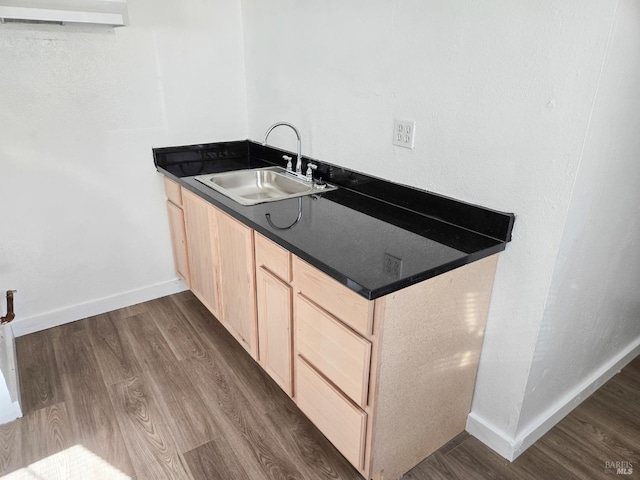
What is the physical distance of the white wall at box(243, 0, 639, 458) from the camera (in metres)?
1.25

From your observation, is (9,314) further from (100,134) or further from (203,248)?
(100,134)

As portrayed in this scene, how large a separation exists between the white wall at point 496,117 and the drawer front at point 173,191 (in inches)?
35.8

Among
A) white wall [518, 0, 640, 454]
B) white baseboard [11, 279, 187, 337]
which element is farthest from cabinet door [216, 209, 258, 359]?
white wall [518, 0, 640, 454]

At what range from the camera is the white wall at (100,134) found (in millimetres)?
2166

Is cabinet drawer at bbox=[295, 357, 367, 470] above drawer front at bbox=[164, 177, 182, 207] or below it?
below

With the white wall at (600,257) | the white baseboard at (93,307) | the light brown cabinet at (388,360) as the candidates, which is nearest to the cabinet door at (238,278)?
the light brown cabinet at (388,360)

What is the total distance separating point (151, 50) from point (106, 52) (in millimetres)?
228

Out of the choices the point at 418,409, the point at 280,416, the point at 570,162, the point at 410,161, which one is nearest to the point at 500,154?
the point at 570,162

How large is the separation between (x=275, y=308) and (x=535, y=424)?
1132 mm

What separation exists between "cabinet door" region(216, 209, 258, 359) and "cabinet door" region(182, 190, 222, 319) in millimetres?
71

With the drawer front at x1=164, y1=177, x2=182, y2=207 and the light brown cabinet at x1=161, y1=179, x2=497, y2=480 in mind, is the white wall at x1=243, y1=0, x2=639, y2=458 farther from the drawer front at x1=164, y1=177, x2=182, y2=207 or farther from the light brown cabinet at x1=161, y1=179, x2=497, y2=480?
the drawer front at x1=164, y1=177, x2=182, y2=207

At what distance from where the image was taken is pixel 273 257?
1648 millimetres

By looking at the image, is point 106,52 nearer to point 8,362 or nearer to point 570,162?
point 8,362

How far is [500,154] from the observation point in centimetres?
143
